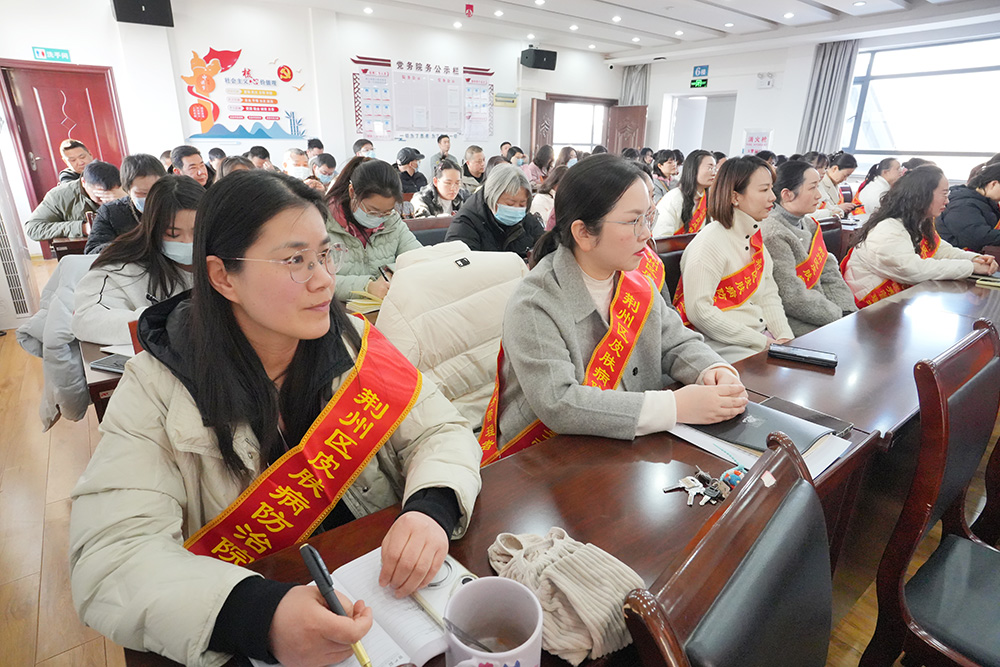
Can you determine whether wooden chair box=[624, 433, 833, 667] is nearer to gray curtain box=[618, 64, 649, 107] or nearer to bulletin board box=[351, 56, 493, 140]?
bulletin board box=[351, 56, 493, 140]

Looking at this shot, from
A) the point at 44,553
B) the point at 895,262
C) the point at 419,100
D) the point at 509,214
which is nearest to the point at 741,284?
the point at 895,262

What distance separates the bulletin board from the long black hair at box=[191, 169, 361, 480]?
759 centimetres

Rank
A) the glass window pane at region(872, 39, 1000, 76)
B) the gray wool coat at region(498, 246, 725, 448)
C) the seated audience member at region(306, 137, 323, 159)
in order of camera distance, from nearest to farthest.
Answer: the gray wool coat at region(498, 246, 725, 448) → the seated audience member at region(306, 137, 323, 159) → the glass window pane at region(872, 39, 1000, 76)

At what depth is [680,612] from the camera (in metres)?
0.48

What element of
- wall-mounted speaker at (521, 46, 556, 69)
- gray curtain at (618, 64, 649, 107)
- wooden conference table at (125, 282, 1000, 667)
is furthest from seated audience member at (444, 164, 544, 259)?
gray curtain at (618, 64, 649, 107)

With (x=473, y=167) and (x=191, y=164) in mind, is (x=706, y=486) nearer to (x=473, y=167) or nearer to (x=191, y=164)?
(x=191, y=164)

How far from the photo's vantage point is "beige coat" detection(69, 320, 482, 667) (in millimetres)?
642

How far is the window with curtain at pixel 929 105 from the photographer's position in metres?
6.94

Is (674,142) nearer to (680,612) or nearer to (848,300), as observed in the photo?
(848,300)

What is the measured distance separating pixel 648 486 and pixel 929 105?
30.5 feet

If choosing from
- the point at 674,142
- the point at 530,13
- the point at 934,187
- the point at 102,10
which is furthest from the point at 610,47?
the point at 934,187

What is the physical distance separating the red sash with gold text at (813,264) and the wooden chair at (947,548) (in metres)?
1.46

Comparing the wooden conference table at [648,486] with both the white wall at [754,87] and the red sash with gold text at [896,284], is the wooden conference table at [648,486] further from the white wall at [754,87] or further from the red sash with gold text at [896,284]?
the white wall at [754,87]

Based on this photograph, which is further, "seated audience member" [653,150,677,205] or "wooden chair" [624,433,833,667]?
"seated audience member" [653,150,677,205]
